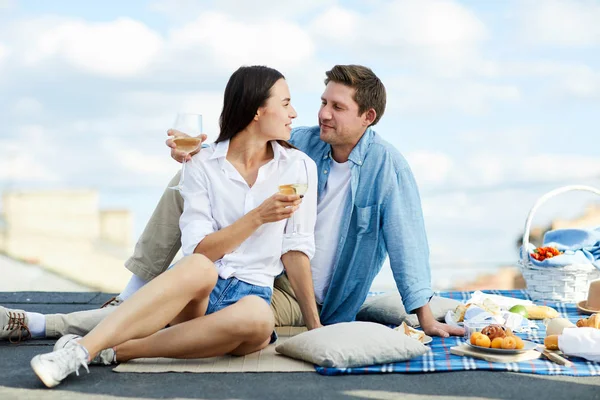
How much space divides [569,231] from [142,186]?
298 inches

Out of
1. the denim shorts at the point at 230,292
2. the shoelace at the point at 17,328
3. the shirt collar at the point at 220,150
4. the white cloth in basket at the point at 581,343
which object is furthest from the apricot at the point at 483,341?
the shoelace at the point at 17,328

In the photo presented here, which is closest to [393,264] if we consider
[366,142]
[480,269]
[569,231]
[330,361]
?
[366,142]

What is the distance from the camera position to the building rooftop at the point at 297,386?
3.00 metres

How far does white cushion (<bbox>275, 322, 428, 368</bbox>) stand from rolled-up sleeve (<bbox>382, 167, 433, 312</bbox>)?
1.63ft

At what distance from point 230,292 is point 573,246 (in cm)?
283

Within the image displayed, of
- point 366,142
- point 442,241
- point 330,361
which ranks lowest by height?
point 442,241

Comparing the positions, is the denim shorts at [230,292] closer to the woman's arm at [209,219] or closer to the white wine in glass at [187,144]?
the woman's arm at [209,219]

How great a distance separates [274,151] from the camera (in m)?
3.83

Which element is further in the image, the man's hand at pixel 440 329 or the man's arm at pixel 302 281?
the man's hand at pixel 440 329

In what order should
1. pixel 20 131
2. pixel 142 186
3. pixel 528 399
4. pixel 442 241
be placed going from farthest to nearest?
pixel 20 131 → pixel 442 241 → pixel 142 186 → pixel 528 399

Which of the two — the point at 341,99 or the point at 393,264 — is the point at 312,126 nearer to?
the point at 341,99

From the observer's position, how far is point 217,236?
3529mm

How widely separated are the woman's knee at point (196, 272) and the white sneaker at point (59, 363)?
461 mm

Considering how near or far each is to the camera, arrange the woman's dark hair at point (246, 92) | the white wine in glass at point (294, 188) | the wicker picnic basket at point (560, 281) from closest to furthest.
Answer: the white wine in glass at point (294, 188)
the woman's dark hair at point (246, 92)
the wicker picnic basket at point (560, 281)
